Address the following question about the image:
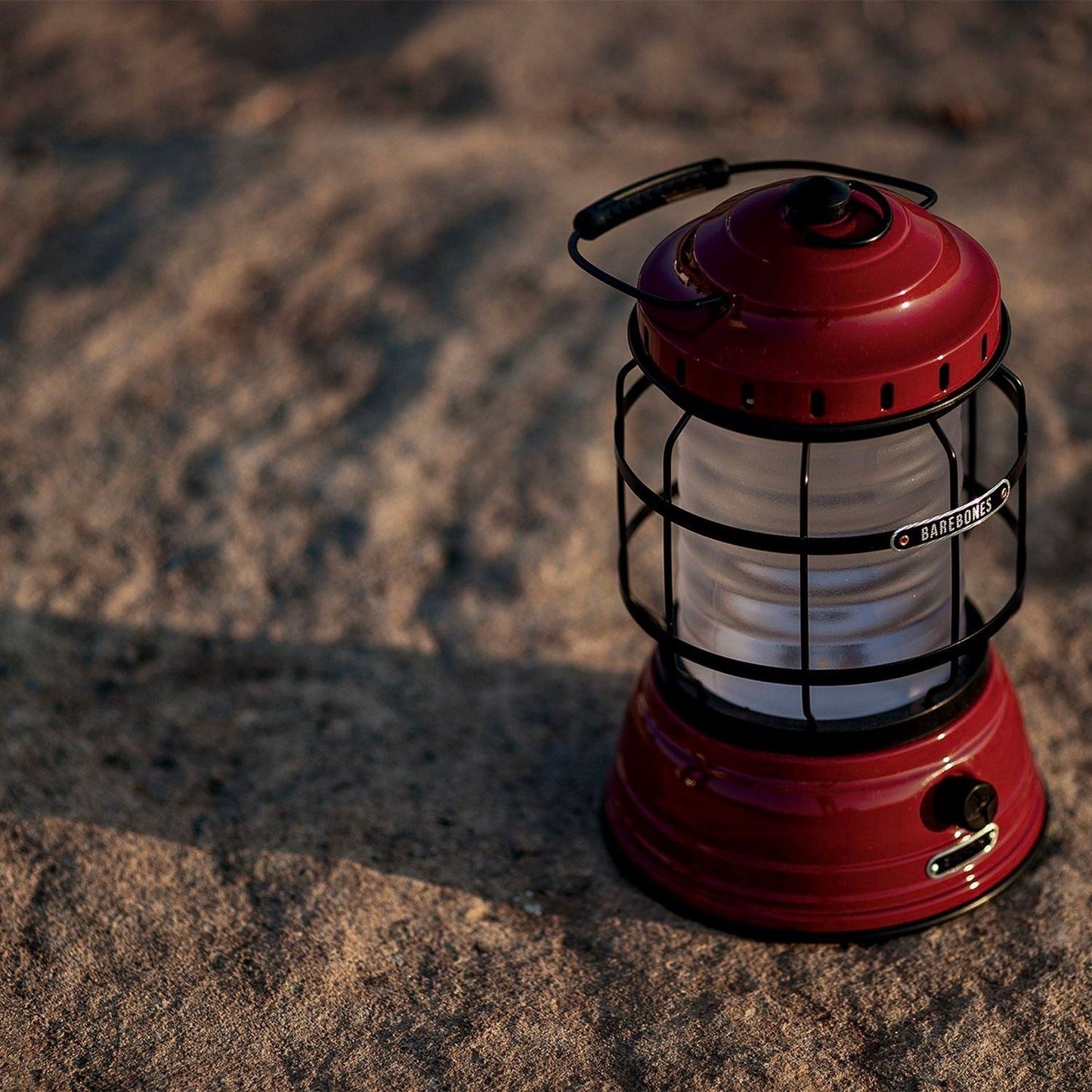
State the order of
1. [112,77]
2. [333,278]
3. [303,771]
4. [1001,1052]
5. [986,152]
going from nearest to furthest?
1. [1001,1052]
2. [303,771]
3. [333,278]
4. [986,152]
5. [112,77]

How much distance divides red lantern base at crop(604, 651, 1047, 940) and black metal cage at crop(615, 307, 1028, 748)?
47 millimetres

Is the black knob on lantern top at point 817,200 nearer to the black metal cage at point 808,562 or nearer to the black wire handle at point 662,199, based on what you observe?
the black wire handle at point 662,199

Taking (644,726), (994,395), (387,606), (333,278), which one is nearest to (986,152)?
(994,395)

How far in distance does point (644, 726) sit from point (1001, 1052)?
76 cm

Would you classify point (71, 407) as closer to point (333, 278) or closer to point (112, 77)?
point (333, 278)

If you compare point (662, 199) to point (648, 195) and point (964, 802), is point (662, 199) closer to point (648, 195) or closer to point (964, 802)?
point (648, 195)

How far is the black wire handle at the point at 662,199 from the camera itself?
2.07 meters

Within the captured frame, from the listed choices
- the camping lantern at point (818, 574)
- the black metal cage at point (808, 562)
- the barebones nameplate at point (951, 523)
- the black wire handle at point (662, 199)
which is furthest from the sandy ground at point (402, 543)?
the black wire handle at point (662, 199)

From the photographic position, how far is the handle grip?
85.3 inches

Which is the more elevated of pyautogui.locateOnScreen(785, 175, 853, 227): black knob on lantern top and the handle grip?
pyautogui.locateOnScreen(785, 175, 853, 227): black knob on lantern top

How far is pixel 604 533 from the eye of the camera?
346cm

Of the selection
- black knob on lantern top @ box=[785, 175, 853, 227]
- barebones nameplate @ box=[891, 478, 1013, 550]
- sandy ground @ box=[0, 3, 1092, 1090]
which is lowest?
sandy ground @ box=[0, 3, 1092, 1090]

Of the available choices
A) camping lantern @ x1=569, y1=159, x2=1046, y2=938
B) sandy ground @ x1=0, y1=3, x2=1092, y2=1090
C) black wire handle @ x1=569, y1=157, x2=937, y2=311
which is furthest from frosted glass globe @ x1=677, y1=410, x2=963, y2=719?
sandy ground @ x1=0, y1=3, x2=1092, y2=1090

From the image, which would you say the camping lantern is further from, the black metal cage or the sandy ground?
the sandy ground
